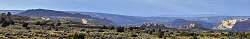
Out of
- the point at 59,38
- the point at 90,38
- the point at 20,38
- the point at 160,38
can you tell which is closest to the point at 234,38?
the point at 160,38

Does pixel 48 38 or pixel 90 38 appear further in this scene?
pixel 90 38

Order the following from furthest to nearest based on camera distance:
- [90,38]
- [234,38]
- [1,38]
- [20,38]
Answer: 1. [234,38]
2. [90,38]
3. [20,38]
4. [1,38]

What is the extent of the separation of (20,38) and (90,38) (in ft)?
30.1

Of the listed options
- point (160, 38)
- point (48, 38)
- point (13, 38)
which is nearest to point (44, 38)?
point (48, 38)

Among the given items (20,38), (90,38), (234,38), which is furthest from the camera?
(234,38)

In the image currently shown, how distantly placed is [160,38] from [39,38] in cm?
1814

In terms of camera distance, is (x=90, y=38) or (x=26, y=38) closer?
(x=26, y=38)

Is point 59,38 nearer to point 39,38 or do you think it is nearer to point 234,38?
point 39,38

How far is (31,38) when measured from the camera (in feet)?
186

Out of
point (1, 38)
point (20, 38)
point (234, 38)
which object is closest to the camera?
point (1, 38)

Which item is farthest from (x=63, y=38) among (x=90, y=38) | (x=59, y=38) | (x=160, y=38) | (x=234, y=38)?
(x=234, y=38)

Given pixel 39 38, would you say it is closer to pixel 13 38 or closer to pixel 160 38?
pixel 13 38

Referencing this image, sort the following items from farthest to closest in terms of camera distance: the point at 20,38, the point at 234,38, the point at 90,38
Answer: the point at 234,38 → the point at 90,38 → the point at 20,38

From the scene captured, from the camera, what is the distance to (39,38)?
189 feet
